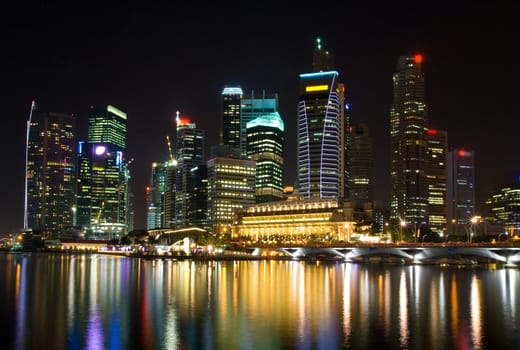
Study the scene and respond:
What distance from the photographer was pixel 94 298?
2346 inches

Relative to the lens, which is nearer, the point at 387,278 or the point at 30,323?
the point at 30,323

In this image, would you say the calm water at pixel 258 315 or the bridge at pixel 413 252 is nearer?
the calm water at pixel 258 315

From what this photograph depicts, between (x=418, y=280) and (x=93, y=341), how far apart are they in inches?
2292

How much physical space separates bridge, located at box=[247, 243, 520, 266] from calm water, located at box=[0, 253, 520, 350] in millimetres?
45844

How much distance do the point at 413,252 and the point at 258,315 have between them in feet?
315

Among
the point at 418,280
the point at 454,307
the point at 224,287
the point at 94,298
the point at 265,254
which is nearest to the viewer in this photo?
the point at 454,307

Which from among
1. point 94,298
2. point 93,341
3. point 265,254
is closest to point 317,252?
point 265,254

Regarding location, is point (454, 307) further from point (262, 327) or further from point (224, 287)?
point (224, 287)

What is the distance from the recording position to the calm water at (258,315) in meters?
36.9

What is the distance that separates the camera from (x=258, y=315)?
154ft

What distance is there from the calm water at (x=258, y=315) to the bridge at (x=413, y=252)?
45844mm

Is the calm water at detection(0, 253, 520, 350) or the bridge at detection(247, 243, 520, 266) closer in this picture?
the calm water at detection(0, 253, 520, 350)

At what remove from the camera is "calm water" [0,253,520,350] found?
36.9m

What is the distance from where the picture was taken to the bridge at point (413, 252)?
121 m
